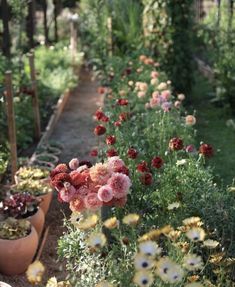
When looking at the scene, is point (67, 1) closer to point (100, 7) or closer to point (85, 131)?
point (100, 7)

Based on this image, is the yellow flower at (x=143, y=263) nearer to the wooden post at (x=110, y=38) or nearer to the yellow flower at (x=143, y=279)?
the yellow flower at (x=143, y=279)

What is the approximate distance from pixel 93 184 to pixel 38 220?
3.82 feet

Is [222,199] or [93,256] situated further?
[222,199]

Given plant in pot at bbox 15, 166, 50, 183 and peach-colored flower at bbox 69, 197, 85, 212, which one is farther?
plant in pot at bbox 15, 166, 50, 183

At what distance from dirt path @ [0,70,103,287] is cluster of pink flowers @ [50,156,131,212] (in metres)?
0.46

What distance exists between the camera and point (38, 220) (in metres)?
4.65

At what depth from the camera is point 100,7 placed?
10172 mm

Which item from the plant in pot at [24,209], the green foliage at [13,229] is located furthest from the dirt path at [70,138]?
the green foliage at [13,229]

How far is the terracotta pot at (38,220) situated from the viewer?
15.1 feet

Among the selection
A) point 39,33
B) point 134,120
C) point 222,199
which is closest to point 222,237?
point 222,199

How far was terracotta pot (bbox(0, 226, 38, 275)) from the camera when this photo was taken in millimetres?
4168

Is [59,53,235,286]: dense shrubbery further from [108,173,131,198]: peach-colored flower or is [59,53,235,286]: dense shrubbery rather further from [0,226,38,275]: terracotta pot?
[0,226,38,275]: terracotta pot

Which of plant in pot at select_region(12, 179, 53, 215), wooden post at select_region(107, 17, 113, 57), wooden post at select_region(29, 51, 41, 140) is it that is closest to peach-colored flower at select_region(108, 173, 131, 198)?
plant in pot at select_region(12, 179, 53, 215)

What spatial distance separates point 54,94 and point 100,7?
2.61 metres
